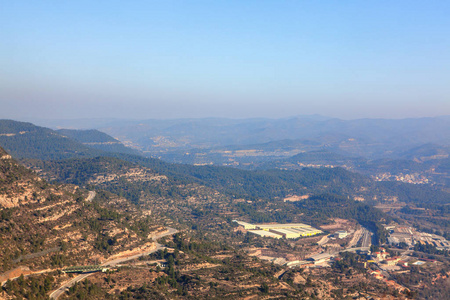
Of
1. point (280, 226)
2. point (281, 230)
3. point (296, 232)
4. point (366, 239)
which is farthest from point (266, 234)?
point (366, 239)

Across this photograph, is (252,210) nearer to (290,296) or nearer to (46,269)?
(290,296)

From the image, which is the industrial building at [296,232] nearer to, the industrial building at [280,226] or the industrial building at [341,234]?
the industrial building at [280,226]

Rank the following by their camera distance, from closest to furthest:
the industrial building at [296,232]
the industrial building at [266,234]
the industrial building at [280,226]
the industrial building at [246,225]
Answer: the industrial building at [266,234], the industrial building at [296,232], the industrial building at [246,225], the industrial building at [280,226]

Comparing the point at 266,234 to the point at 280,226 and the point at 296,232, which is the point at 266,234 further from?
the point at 280,226

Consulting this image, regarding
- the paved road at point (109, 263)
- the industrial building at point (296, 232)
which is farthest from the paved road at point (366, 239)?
the paved road at point (109, 263)

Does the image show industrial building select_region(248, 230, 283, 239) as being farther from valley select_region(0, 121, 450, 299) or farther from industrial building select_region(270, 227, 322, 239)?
industrial building select_region(270, 227, 322, 239)

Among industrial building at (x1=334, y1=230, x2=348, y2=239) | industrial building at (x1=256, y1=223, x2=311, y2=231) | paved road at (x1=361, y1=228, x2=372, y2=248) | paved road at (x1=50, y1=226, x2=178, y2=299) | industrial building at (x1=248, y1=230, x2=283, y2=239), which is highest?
paved road at (x1=50, y1=226, x2=178, y2=299)

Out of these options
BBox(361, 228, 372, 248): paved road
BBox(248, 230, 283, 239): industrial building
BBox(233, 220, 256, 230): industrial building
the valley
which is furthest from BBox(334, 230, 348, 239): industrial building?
BBox(233, 220, 256, 230): industrial building

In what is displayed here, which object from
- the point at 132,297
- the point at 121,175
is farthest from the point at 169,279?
the point at 121,175
